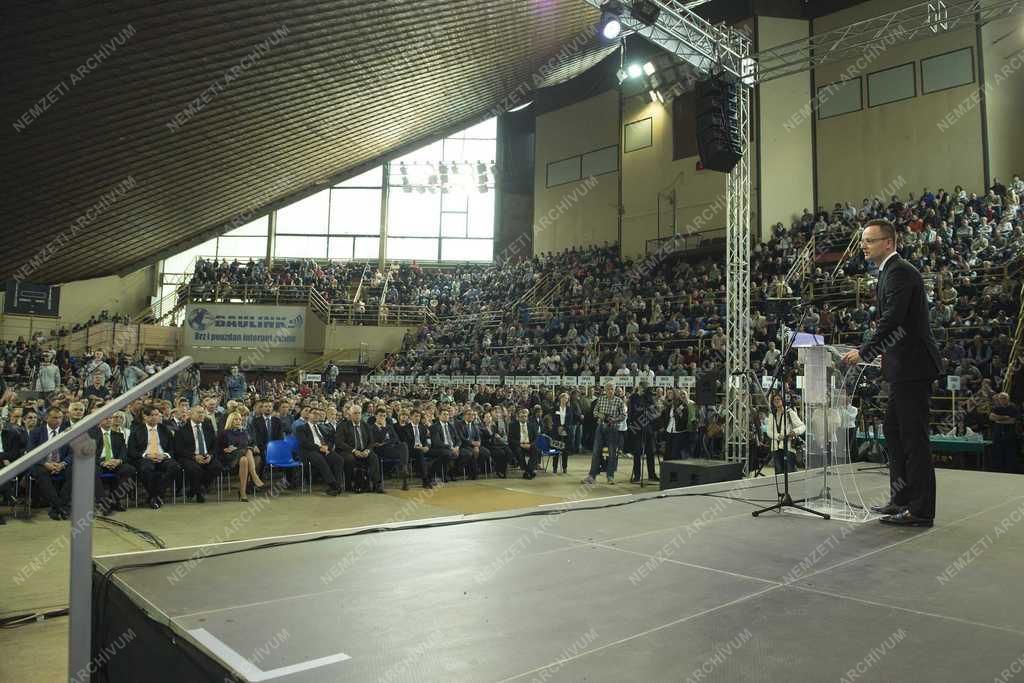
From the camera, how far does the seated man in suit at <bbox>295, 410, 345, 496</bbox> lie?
7.92m

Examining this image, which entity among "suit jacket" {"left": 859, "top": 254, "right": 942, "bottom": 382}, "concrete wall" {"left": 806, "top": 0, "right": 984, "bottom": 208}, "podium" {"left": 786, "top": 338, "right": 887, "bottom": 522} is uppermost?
"concrete wall" {"left": 806, "top": 0, "right": 984, "bottom": 208}

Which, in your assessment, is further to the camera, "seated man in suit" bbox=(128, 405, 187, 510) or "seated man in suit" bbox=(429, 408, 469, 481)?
"seated man in suit" bbox=(429, 408, 469, 481)

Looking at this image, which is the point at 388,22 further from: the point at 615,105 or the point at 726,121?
the point at 615,105

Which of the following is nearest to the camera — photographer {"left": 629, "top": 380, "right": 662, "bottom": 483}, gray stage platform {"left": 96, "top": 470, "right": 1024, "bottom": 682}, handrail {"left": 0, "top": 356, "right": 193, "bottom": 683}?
gray stage platform {"left": 96, "top": 470, "right": 1024, "bottom": 682}

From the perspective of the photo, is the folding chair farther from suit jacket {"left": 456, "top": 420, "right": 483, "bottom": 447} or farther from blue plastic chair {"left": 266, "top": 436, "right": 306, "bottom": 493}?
suit jacket {"left": 456, "top": 420, "right": 483, "bottom": 447}

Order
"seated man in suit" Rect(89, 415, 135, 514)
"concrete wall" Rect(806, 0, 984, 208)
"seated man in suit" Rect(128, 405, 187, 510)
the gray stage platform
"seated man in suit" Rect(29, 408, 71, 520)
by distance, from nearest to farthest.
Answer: the gray stage platform
"seated man in suit" Rect(29, 408, 71, 520)
"seated man in suit" Rect(89, 415, 135, 514)
"seated man in suit" Rect(128, 405, 187, 510)
"concrete wall" Rect(806, 0, 984, 208)

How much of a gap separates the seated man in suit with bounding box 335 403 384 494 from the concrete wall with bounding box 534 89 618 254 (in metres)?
17.1

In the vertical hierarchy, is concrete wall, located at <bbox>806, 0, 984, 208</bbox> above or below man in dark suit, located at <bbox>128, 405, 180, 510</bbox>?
above

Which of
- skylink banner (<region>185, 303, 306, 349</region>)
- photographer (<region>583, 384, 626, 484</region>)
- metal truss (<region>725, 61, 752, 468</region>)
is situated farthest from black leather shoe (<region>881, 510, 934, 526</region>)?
skylink banner (<region>185, 303, 306, 349</region>)

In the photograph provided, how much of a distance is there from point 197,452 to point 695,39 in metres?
8.43

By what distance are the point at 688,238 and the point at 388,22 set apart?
11.6 m

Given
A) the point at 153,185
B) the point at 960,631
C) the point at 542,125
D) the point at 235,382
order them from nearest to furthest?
1. the point at 960,631
2. the point at 235,382
3. the point at 153,185
4. the point at 542,125

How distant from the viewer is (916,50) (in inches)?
693

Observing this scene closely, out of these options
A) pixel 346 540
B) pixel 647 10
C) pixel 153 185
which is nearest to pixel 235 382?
pixel 153 185
